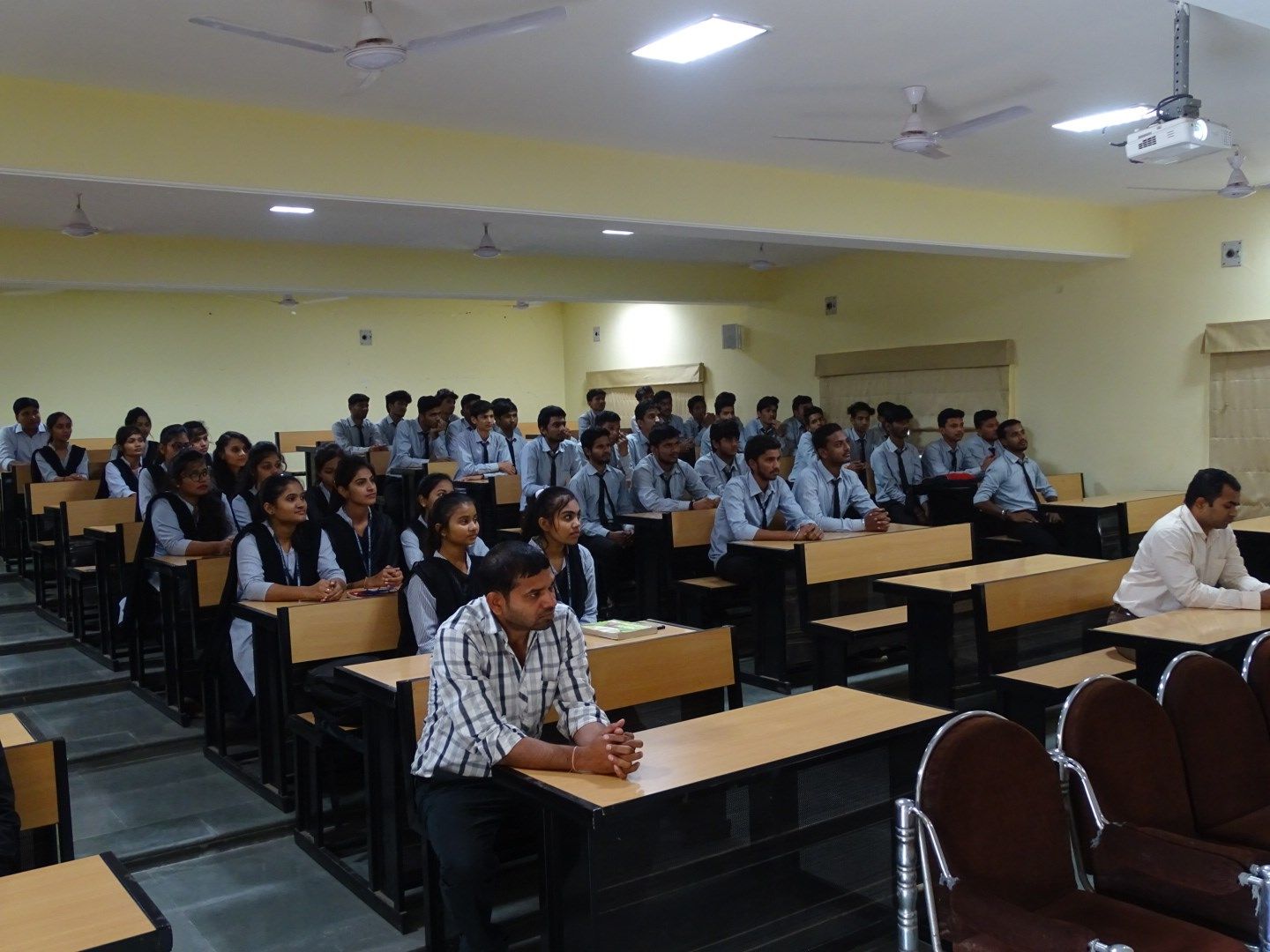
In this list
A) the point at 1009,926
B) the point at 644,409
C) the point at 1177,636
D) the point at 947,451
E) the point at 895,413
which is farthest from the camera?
the point at 644,409

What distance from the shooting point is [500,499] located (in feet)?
26.5

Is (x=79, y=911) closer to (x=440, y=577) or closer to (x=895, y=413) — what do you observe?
(x=440, y=577)

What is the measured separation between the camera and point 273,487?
14.8 ft

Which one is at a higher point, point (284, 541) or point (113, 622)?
point (284, 541)

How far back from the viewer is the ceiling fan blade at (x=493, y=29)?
354cm

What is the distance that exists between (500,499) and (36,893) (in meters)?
6.22

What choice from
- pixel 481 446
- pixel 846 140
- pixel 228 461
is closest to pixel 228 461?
pixel 228 461

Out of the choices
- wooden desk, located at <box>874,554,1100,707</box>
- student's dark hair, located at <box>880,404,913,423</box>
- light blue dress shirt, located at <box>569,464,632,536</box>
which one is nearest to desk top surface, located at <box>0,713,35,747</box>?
wooden desk, located at <box>874,554,1100,707</box>

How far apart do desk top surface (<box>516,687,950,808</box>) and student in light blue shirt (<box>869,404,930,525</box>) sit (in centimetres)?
597

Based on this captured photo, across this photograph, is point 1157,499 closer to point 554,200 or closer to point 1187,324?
point 1187,324

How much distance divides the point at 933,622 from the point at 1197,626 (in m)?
1.13

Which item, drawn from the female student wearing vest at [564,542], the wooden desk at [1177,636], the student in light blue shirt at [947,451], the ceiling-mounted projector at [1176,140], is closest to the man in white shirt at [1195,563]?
the wooden desk at [1177,636]

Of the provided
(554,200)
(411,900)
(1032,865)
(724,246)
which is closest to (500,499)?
(554,200)

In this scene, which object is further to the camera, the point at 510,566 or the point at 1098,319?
the point at 1098,319
